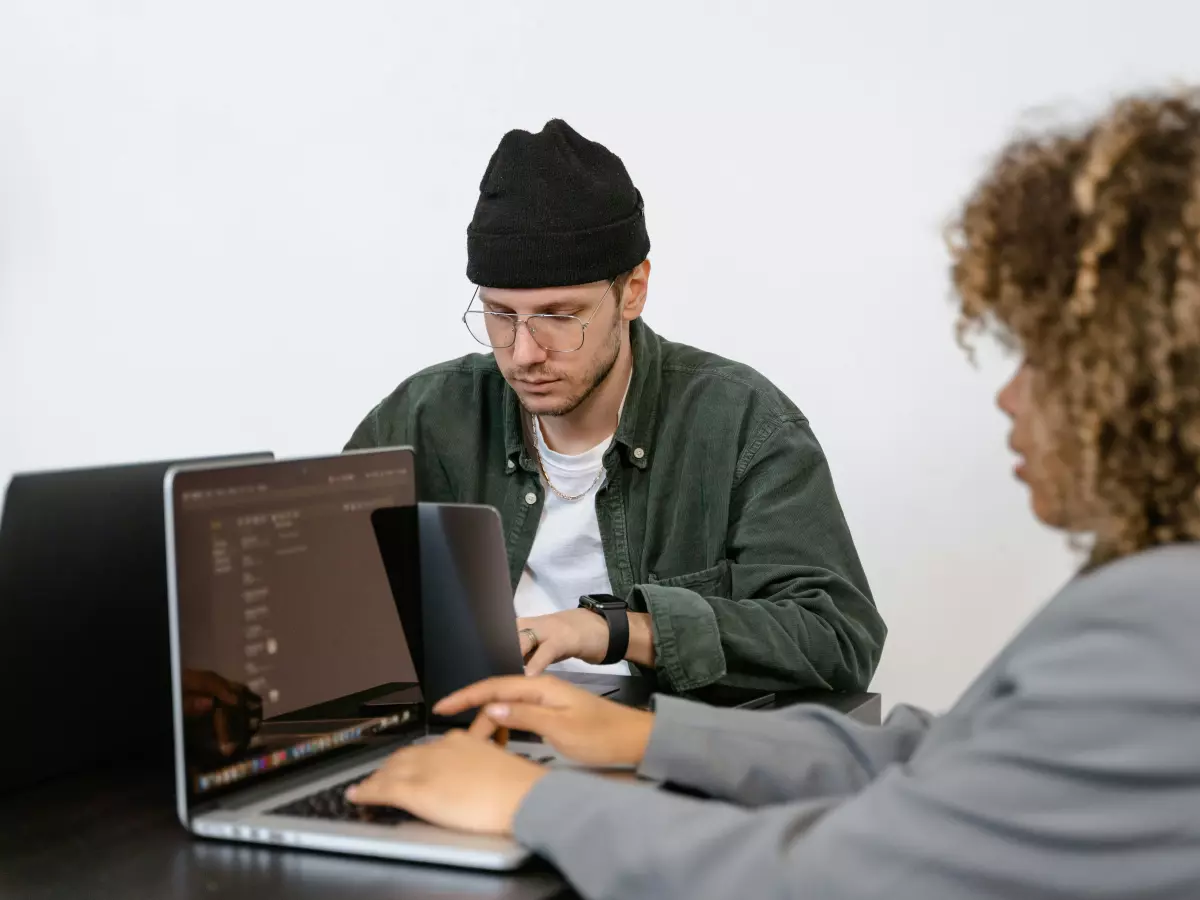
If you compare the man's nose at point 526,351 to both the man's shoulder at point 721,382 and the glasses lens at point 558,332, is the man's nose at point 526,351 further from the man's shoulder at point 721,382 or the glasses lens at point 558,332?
the man's shoulder at point 721,382

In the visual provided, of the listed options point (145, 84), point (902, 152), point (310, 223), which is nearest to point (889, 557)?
point (902, 152)

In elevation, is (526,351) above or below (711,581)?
above

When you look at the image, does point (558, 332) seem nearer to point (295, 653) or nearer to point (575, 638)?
point (575, 638)

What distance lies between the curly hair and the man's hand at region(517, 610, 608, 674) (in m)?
0.69

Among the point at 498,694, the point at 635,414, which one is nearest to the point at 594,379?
the point at 635,414

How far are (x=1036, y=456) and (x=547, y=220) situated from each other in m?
1.05

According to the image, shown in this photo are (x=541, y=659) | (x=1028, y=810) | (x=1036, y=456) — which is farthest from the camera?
(x=541, y=659)

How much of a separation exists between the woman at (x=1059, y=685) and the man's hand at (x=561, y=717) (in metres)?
0.09

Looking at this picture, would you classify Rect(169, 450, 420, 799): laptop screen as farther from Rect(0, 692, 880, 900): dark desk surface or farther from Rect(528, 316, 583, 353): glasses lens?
Rect(528, 316, 583, 353): glasses lens

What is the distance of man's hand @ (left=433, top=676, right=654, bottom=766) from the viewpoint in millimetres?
1146

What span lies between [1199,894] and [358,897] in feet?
1.87

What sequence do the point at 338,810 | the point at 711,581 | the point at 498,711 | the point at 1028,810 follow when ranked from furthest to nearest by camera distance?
the point at 711,581 < the point at 498,711 < the point at 338,810 < the point at 1028,810

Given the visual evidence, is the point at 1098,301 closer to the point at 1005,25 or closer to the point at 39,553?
the point at 39,553

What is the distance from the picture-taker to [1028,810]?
0.83 m
